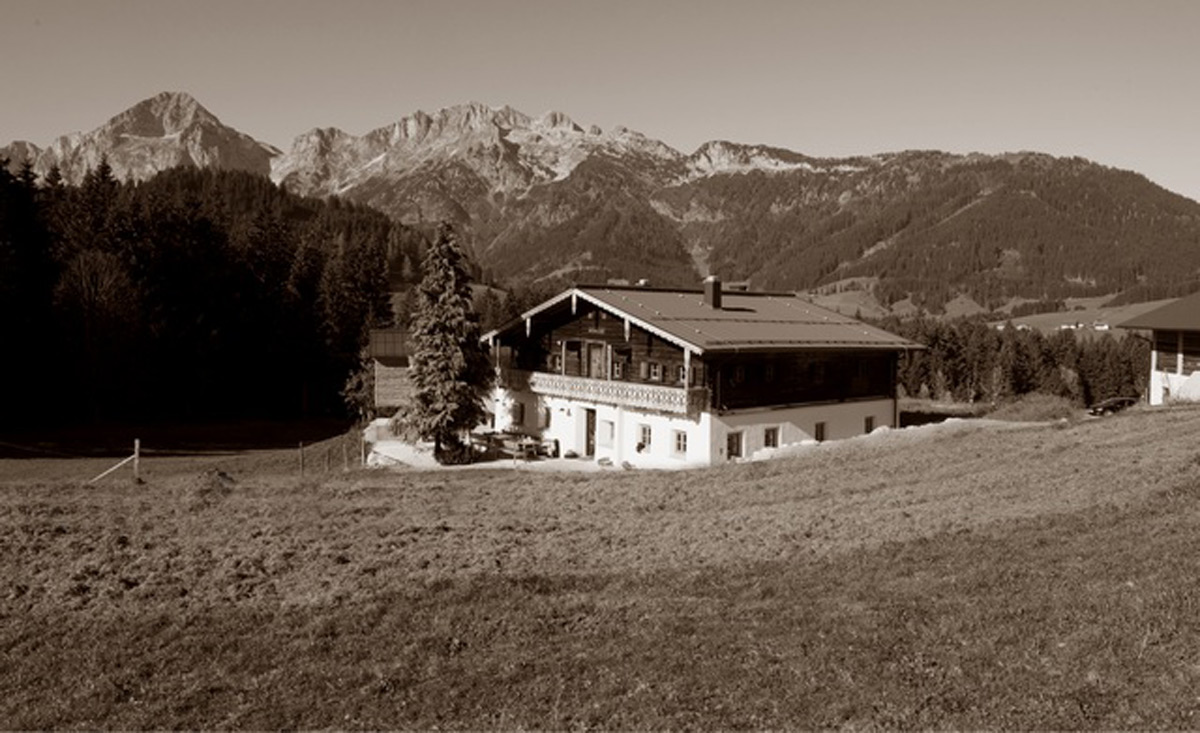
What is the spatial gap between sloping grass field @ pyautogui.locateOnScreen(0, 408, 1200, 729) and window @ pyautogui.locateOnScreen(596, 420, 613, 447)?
14427 mm

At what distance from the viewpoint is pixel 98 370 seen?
5669cm

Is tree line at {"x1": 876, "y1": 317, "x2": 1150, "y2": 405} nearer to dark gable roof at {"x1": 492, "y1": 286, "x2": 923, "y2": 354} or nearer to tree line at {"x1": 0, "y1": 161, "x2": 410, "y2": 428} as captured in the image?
dark gable roof at {"x1": 492, "y1": 286, "x2": 923, "y2": 354}

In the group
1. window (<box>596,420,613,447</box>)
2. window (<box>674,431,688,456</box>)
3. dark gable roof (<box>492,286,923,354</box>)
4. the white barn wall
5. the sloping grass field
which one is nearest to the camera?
the sloping grass field

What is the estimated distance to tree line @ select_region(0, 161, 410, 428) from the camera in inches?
2205

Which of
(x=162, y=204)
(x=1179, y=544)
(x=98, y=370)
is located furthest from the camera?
(x=162, y=204)

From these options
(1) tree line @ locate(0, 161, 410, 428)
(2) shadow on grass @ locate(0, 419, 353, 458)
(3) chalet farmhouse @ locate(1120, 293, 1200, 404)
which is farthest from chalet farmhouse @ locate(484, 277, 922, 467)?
(1) tree line @ locate(0, 161, 410, 428)

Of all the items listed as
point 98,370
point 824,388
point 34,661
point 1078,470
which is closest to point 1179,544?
point 1078,470

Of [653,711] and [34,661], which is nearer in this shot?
[653,711]

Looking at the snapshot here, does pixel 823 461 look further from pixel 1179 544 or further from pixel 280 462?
pixel 280 462

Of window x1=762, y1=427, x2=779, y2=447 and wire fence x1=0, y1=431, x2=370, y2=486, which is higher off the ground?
window x1=762, y1=427, x2=779, y2=447

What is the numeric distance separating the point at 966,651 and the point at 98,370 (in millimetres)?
58660

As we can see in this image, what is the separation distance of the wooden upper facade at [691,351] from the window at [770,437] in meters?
1.09

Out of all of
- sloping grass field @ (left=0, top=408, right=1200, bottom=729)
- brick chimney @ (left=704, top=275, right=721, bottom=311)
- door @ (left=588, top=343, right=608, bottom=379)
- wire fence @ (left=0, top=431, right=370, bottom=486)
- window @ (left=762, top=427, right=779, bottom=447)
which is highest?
brick chimney @ (left=704, top=275, right=721, bottom=311)

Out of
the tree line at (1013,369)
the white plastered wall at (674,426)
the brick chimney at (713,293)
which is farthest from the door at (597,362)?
the tree line at (1013,369)
